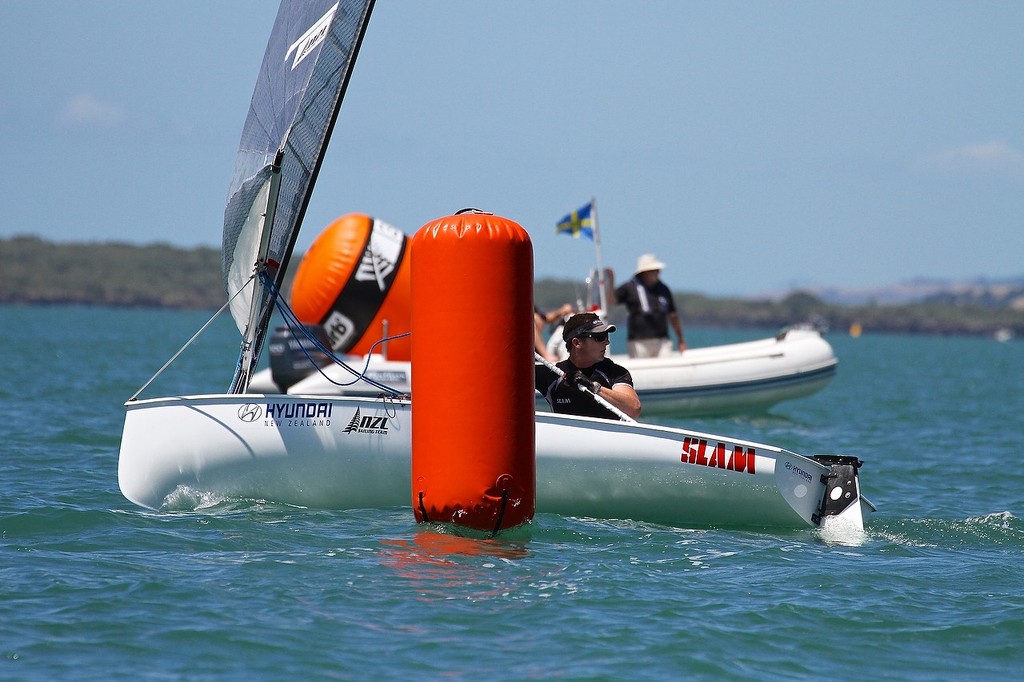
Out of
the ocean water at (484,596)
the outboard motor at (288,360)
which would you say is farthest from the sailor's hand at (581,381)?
the outboard motor at (288,360)

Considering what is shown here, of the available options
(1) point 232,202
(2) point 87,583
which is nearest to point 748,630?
(2) point 87,583

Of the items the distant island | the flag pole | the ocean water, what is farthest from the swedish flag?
the distant island

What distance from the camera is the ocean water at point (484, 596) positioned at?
4906mm

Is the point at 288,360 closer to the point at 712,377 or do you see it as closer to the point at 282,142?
the point at 712,377

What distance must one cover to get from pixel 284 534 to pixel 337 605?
4.71 feet

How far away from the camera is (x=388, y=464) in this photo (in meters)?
7.39

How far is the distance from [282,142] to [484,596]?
332 centimetres

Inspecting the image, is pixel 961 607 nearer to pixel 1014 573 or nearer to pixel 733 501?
pixel 1014 573

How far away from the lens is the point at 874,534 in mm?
7551

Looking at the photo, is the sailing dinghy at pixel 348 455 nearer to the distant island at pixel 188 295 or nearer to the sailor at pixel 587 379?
the sailor at pixel 587 379

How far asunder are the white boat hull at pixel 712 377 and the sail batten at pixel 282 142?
4813 mm

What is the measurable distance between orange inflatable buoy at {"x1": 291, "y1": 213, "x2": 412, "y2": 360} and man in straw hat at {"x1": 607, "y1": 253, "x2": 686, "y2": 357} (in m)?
2.49

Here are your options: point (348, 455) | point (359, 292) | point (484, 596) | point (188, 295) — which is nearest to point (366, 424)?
point (348, 455)

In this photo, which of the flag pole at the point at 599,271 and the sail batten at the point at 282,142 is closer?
the sail batten at the point at 282,142
